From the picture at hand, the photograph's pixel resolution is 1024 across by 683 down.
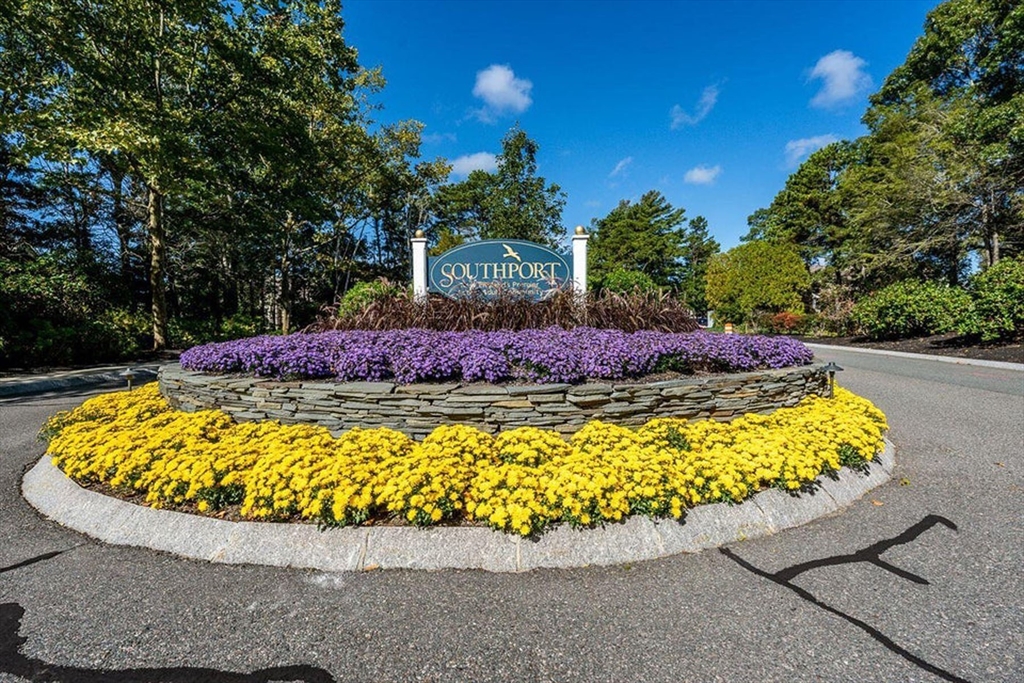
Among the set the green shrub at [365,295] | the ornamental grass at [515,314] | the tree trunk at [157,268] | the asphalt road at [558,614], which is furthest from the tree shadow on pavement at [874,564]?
the tree trunk at [157,268]

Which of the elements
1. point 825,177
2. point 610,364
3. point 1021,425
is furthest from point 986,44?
point 610,364

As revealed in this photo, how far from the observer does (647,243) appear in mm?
35156

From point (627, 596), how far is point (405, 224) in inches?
993

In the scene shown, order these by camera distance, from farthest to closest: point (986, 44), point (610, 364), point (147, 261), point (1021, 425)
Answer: point (986, 44), point (147, 261), point (1021, 425), point (610, 364)

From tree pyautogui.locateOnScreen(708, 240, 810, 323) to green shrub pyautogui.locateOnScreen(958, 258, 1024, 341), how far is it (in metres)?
10.2

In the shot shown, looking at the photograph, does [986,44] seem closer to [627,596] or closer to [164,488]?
[627,596]

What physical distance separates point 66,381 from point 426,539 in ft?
29.2

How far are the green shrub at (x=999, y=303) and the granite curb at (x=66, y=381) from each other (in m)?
17.1

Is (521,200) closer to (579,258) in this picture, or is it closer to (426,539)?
(579,258)

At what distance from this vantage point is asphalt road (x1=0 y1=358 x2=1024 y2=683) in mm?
1522

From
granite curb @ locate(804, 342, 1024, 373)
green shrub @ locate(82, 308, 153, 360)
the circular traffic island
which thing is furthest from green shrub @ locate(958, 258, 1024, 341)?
green shrub @ locate(82, 308, 153, 360)

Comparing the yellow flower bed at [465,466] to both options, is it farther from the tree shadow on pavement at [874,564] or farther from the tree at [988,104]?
the tree at [988,104]

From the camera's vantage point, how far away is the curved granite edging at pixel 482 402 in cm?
334

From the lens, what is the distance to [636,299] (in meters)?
5.37
